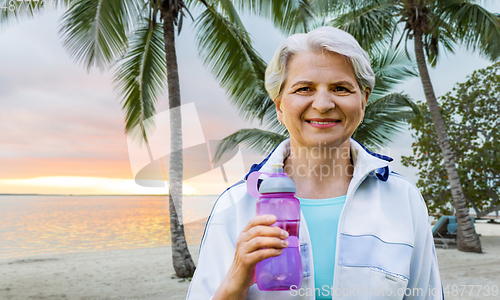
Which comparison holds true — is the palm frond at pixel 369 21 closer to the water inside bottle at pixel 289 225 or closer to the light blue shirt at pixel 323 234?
the light blue shirt at pixel 323 234

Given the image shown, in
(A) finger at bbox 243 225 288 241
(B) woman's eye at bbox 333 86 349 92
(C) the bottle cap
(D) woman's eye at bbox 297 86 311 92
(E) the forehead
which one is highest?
(E) the forehead

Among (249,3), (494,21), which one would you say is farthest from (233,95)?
(494,21)

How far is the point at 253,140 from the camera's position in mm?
11797

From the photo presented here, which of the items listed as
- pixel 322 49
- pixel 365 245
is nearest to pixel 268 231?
pixel 365 245

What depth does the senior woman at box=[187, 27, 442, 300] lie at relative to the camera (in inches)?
51.6

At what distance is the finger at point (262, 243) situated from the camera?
3.39 feet

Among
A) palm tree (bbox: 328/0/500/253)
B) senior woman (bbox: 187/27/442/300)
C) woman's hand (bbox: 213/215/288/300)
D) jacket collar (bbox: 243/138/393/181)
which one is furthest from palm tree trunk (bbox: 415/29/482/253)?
woman's hand (bbox: 213/215/288/300)

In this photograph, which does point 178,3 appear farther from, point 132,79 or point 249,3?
point 132,79

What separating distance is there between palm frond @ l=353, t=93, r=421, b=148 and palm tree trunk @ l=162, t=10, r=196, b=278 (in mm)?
6117

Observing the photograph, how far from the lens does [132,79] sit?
10055mm

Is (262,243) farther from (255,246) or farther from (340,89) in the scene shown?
(340,89)

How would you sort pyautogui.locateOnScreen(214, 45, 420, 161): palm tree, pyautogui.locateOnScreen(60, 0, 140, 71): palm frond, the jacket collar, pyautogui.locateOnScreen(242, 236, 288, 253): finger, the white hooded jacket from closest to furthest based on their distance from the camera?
pyautogui.locateOnScreen(242, 236, 288, 253): finger < the white hooded jacket < the jacket collar < pyautogui.locateOnScreen(60, 0, 140, 71): palm frond < pyautogui.locateOnScreen(214, 45, 420, 161): palm tree

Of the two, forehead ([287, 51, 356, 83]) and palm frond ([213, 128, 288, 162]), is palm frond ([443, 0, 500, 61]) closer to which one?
palm frond ([213, 128, 288, 162])

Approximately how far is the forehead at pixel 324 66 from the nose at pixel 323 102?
7 centimetres
